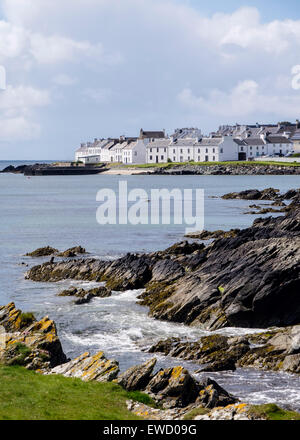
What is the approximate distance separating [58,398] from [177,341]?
8550 millimetres

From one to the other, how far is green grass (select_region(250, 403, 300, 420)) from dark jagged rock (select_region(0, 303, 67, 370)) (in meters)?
6.71

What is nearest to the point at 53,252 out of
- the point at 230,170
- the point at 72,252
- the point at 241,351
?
the point at 72,252

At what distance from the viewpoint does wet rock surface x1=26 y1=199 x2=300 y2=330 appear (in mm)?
25516

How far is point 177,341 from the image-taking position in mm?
23250

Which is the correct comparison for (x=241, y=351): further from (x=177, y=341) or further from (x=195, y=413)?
(x=195, y=413)

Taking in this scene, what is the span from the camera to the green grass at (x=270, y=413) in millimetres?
14297

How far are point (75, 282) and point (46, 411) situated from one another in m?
20.5

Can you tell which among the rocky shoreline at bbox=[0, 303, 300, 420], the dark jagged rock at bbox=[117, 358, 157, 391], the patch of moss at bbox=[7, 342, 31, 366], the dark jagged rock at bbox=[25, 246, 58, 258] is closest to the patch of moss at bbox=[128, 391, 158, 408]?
the rocky shoreline at bbox=[0, 303, 300, 420]

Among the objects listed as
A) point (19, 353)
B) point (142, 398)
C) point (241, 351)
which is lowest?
point (241, 351)

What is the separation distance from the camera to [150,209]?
84.0 m

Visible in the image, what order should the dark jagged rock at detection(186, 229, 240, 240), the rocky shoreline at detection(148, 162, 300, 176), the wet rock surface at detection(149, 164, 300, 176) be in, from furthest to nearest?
the wet rock surface at detection(149, 164, 300, 176)
the rocky shoreline at detection(148, 162, 300, 176)
the dark jagged rock at detection(186, 229, 240, 240)

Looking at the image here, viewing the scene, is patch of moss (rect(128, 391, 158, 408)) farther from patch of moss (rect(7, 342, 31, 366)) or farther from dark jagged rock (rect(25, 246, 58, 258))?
dark jagged rock (rect(25, 246, 58, 258))
